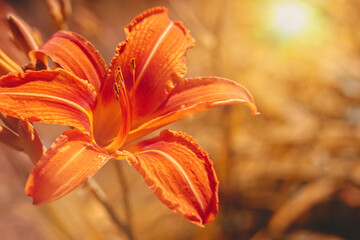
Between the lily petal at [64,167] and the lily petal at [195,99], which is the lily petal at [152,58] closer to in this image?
the lily petal at [195,99]

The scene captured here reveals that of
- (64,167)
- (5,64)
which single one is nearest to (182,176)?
(64,167)

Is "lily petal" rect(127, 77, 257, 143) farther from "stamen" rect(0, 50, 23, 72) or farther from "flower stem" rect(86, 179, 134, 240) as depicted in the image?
"stamen" rect(0, 50, 23, 72)

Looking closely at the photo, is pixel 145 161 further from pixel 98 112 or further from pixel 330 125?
pixel 330 125

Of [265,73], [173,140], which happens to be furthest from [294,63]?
[173,140]

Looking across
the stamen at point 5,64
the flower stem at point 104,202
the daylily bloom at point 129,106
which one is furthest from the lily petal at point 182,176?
the stamen at point 5,64

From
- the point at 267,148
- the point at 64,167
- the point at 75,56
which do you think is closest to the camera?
the point at 64,167

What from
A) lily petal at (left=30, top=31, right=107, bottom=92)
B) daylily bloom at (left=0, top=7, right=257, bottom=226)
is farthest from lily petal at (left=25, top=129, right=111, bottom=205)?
lily petal at (left=30, top=31, right=107, bottom=92)

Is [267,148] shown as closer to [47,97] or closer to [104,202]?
[104,202]
